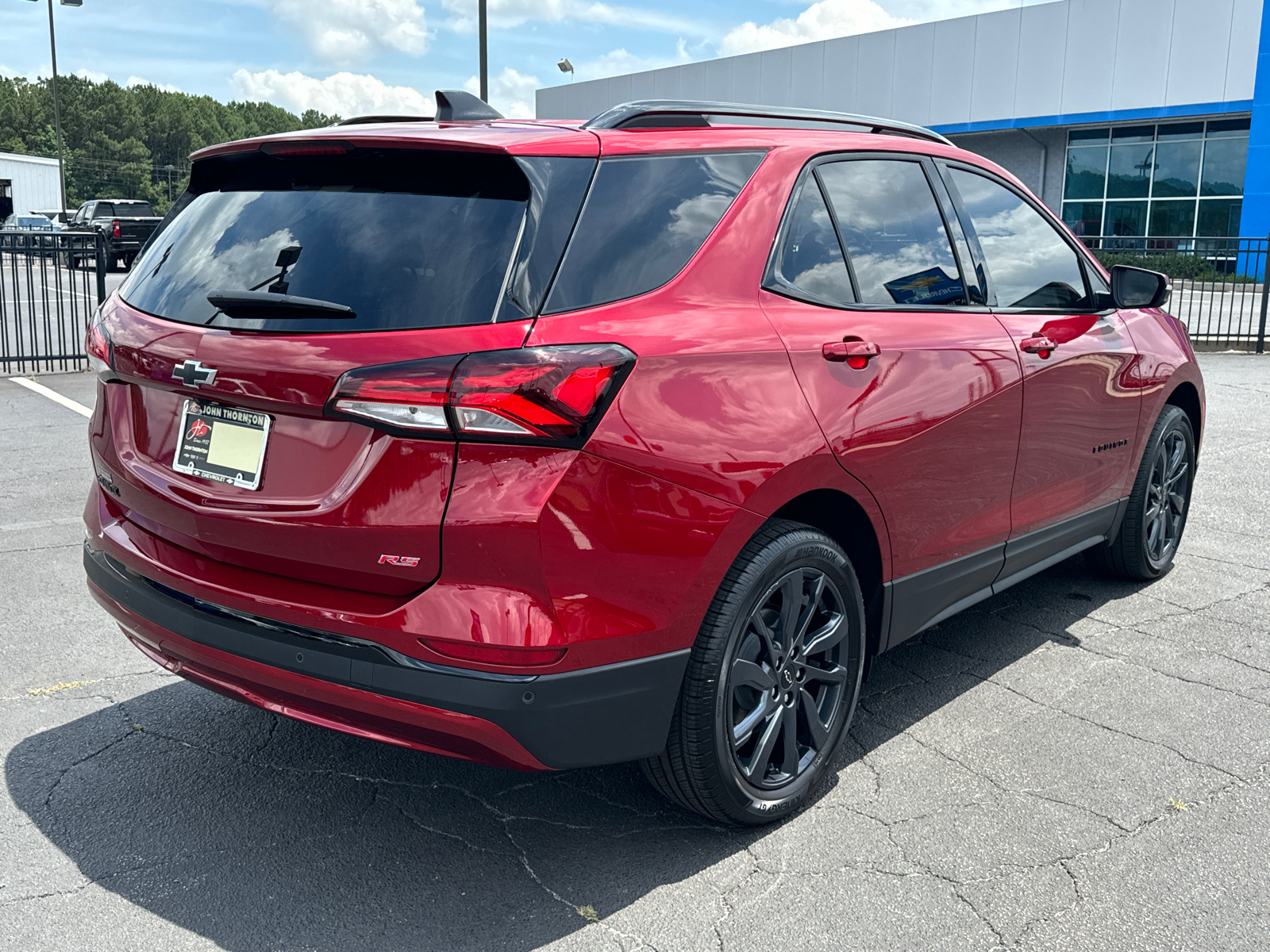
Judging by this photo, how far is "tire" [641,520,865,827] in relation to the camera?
9.11 ft

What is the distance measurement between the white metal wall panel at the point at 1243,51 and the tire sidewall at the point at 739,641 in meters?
36.0

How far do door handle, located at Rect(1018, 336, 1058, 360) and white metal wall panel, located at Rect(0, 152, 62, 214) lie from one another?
5714cm

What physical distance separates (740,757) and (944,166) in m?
2.14

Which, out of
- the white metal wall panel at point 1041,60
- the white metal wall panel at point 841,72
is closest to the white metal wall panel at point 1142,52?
the white metal wall panel at point 1041,60

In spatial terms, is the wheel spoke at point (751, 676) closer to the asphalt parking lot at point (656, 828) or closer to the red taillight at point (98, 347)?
the asphalt parking lot at point (656, 828)

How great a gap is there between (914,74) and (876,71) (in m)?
1.55

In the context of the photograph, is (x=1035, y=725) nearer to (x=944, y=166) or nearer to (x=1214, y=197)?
(x=944, y=166)

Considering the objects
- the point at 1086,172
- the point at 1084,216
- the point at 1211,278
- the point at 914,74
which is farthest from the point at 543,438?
the point at 914,74

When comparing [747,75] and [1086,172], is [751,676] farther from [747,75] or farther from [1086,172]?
[747,75]

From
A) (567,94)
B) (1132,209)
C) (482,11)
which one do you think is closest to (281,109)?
(567,94)

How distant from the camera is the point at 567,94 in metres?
54.2

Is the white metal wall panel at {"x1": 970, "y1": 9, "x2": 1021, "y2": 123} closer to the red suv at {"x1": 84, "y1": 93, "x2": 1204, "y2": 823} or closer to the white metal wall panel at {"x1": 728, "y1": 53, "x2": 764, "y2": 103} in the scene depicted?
the white metal wall panel at {"x1": 728, "y1": 53, "x2": 764, "y2": 103}

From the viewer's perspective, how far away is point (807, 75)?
43125mm

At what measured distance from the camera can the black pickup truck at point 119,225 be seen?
27.1 metres
